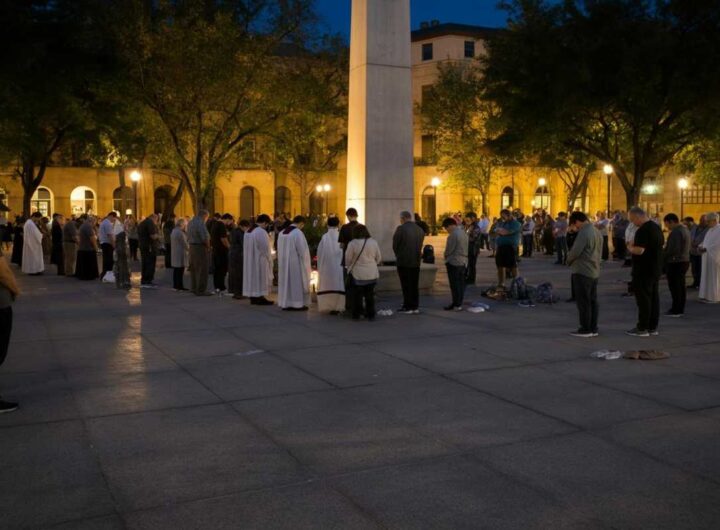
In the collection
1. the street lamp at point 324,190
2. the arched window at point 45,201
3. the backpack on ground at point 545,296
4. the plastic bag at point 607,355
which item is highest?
the street lamp at point 324,190

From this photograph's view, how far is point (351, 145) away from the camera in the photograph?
16359 millimetres

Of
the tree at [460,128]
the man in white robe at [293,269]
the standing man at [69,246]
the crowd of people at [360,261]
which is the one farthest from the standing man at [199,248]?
the tree at [460,128]

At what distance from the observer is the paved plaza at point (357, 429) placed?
4672 millimetres

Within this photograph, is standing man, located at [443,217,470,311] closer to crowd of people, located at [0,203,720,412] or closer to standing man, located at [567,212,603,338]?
crowd of people, located at [0,203,720,412]

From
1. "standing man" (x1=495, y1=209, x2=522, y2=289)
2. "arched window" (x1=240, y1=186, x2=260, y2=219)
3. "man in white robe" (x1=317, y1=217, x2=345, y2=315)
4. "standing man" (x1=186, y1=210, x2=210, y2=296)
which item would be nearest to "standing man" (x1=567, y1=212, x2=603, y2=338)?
"man in white robe" (x1=317, y1=217, x2=345, y2=315)

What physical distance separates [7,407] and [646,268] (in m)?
8.15

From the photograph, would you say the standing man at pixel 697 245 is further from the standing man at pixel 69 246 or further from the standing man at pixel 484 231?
the standing man at pixel 69 246

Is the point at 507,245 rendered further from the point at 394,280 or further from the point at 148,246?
the point at 148,246

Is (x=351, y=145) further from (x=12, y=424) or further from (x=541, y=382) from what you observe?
(x=12, y=424)

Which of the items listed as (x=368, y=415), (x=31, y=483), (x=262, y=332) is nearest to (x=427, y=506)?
(x=368, y=415)

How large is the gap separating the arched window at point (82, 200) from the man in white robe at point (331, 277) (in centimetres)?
4207

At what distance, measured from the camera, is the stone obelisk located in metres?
15.9

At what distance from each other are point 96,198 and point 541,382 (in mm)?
48326

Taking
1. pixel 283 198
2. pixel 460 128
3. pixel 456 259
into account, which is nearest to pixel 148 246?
pixel 456 259
